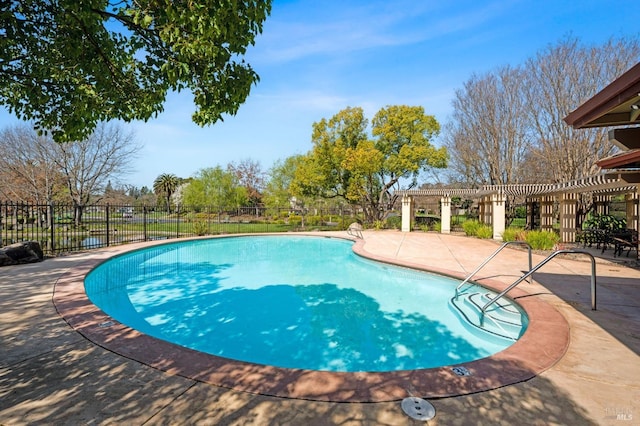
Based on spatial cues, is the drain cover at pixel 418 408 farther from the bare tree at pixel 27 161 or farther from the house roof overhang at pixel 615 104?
the bare tree at pixel 27 161

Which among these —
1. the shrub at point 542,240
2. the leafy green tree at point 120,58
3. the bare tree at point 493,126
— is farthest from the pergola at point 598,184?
the leafy green tree at point 120,58

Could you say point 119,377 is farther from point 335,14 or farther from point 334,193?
point 334,193

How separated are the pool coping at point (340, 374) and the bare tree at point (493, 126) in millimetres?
20923

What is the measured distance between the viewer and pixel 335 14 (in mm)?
10422

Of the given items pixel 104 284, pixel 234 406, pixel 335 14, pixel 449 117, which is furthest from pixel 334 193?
pixel 234 406

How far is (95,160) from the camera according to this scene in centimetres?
2614

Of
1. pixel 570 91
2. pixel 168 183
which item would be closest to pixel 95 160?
pixel 168 183

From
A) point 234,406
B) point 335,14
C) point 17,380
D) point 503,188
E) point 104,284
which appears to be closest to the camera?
point 234,406

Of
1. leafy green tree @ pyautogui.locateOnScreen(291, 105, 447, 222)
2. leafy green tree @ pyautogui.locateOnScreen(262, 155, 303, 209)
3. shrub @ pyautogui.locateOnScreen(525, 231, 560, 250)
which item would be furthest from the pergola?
leafy green tree @ pyautogui.locateOnScreen(262, 155, 303, 209)

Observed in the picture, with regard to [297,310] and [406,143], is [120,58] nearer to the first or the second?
[297,310]

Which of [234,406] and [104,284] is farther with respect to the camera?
[104,284]

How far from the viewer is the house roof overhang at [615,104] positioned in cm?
274

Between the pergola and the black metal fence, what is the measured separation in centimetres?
993

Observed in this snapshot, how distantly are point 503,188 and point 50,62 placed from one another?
1907 centimetres
